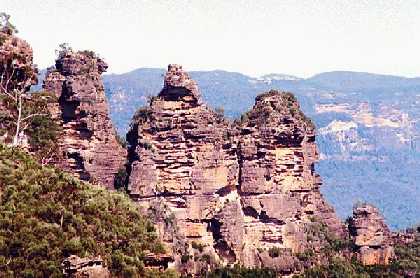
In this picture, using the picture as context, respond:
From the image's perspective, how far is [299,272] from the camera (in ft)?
226

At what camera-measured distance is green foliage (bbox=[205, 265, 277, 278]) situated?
6575 cm

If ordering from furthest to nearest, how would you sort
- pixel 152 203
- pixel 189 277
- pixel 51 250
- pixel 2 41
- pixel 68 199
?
pixel 152 203 → pixel 189 277 → pixel 2 41 → pixel 68 199 → pixel 51 250

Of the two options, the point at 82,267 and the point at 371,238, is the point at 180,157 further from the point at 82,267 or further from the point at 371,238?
the point at 82,267

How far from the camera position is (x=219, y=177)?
6969 cm

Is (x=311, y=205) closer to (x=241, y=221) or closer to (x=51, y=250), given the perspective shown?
(x=241, y=221)

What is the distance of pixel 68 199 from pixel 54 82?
3756 centimetres

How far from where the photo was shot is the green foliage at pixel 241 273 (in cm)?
6575

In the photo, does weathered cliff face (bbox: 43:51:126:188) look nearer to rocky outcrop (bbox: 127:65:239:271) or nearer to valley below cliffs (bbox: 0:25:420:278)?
valley below cliffs (bbox: 0:25:420:278)

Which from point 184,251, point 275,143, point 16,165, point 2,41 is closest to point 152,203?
point 184,251

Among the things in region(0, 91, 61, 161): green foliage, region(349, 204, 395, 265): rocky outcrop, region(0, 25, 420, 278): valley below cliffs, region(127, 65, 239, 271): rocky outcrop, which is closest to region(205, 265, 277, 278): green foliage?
region(0, 25, 420, 278): valley below cliffs

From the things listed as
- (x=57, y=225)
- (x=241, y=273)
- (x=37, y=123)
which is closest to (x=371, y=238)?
(x=241, y=273)

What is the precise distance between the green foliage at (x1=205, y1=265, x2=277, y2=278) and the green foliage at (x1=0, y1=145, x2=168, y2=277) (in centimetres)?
3350

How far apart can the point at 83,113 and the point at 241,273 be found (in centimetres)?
1443

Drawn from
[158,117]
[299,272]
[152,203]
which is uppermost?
[158,117]
